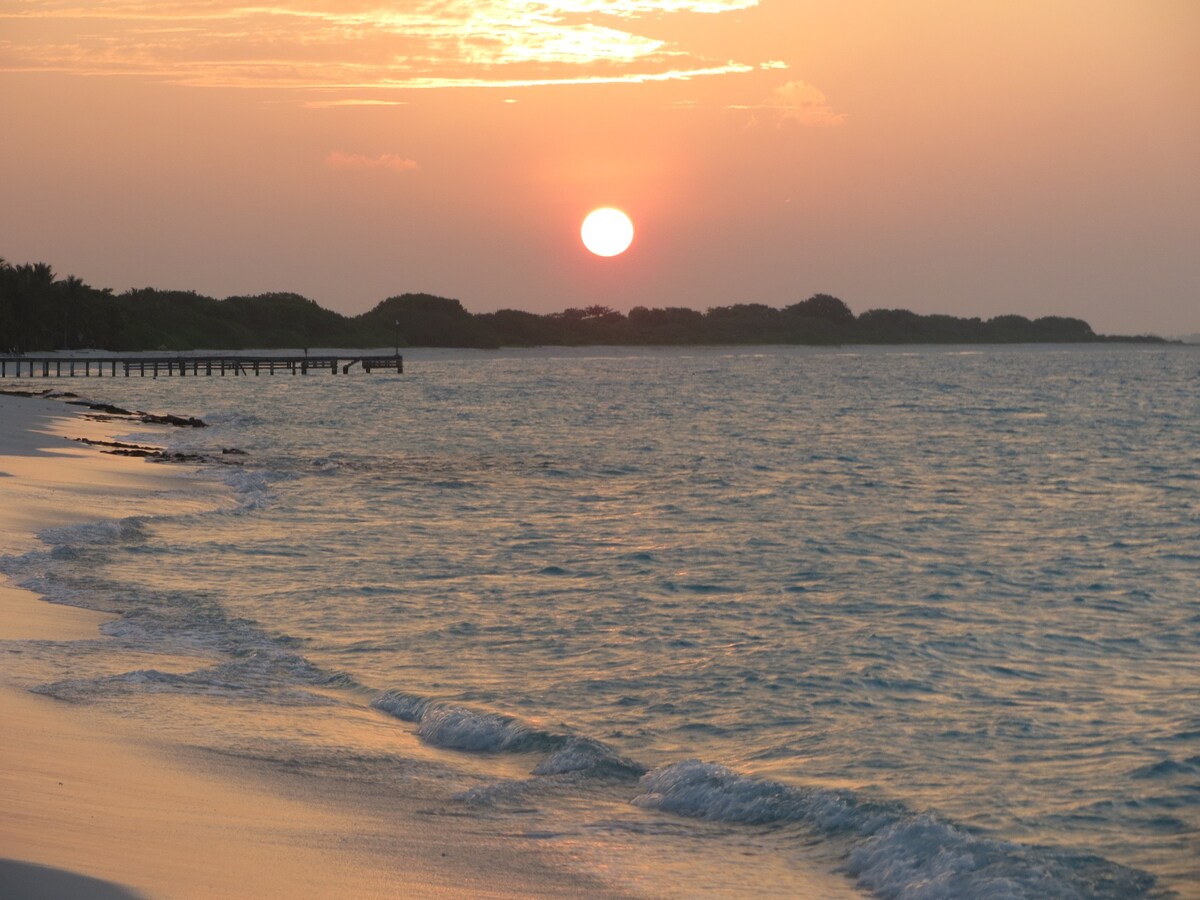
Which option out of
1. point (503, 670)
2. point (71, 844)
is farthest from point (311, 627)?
point (71, 844)

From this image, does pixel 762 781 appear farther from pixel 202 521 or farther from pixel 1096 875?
pixel 202 521

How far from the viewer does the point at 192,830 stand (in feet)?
24.6

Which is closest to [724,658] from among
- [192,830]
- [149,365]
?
[192,830]

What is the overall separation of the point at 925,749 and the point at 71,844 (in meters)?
6.80

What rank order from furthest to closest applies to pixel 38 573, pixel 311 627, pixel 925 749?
1. pixel 38 573
2. pixel 311 627
3. pixel 925 749

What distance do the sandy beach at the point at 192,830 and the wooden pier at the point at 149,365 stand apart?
102114 mm

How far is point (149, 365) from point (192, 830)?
399 feet

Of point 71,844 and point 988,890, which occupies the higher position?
point 71,844

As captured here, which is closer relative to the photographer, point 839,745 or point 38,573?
point 839,745

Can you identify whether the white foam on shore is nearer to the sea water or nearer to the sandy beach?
the sea water

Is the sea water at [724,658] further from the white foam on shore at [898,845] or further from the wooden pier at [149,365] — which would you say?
the wooden pier at [149,365]

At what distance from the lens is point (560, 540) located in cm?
2400

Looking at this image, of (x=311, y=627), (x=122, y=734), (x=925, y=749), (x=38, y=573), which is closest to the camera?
(x=122, y=734)

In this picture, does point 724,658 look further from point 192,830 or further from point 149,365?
point 149,365
